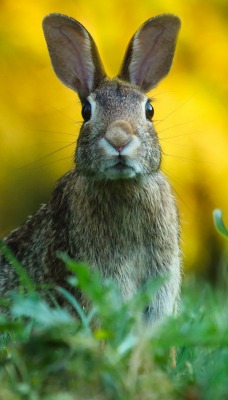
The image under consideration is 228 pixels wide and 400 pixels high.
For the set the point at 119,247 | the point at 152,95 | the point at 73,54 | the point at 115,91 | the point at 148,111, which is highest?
the point at 73,54

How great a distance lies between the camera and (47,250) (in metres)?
5.25

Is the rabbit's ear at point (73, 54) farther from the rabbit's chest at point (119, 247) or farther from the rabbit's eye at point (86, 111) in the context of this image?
the rabbit's chest at point (119, 247)

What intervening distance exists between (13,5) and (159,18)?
2.60m

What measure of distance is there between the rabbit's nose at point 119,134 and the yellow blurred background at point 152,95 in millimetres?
2824

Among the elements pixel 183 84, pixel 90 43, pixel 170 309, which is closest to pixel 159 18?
pixel 90 43

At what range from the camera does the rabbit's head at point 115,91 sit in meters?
4.69

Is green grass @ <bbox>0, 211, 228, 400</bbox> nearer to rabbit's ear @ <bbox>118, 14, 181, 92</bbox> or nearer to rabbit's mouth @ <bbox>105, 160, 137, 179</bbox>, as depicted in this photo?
rabbit's mouth @ <bbox>105, 160, 137, 179</bbox>

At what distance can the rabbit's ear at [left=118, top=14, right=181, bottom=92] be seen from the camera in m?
5.45

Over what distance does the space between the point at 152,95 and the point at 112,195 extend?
→ 117 inches

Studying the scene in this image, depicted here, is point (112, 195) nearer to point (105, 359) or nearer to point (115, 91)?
point (115, 91)

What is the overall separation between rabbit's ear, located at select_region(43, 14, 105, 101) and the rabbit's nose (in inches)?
26.7

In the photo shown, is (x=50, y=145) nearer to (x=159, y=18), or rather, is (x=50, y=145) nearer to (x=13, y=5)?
(x=13, y=5)

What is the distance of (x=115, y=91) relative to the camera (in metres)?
5.18

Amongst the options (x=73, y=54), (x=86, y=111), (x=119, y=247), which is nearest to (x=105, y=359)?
(x=119, y=247)
